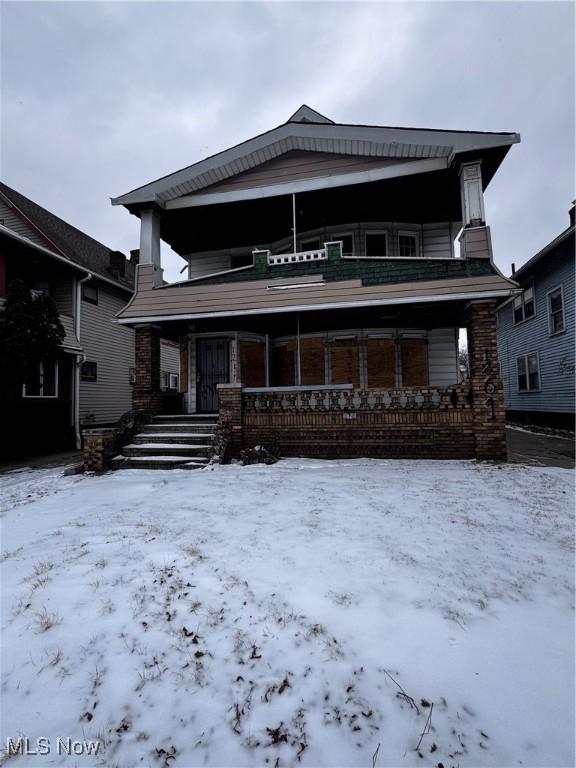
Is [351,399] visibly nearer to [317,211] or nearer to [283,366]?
[283,366]

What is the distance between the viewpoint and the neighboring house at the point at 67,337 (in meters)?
12.0

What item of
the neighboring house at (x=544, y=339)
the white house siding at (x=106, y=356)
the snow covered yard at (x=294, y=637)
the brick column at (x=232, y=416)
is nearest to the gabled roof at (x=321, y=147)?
the brick column at (x=232, y=416)

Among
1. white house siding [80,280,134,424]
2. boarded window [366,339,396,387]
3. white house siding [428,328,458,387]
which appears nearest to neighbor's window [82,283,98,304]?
white house siding [80,280,134,424]

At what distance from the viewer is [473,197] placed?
8.45 metres

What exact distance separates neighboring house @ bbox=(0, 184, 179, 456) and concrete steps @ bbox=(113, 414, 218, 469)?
14.9ft

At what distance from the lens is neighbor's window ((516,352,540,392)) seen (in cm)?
1744

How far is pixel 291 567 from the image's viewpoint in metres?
3.20

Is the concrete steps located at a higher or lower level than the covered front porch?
lower

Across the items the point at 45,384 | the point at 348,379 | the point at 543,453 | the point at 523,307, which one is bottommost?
the point at 543,453

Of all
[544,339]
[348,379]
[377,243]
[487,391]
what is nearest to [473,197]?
[377,243]

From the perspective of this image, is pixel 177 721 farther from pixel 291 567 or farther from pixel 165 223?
pixel 165 223

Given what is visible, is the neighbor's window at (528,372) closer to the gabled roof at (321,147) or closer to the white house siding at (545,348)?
the white house siding at (545,348)

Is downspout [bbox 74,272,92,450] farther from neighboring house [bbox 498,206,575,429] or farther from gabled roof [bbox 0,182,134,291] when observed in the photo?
neighboring house [bbox 498,206,575,429]

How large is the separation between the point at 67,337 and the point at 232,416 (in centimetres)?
854
